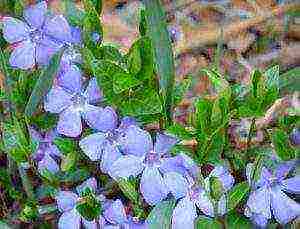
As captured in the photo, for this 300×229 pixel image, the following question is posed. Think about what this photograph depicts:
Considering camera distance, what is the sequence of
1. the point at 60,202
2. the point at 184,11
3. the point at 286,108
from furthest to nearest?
the point at 184,11 < the point at 286,108 < the point at 60,202

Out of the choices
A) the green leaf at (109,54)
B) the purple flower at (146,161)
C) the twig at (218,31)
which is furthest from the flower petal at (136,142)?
the twig at (218,31)

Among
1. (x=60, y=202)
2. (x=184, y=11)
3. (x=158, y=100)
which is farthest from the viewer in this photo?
(x=184, y=11)

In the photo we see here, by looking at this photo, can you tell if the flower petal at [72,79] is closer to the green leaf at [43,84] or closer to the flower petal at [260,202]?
the green leaf at [43,84]

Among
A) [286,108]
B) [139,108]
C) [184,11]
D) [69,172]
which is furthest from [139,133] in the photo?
[184,11]

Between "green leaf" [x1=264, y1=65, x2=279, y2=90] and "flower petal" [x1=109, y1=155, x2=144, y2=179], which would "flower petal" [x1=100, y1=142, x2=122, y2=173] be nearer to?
"flower petal" [x1=109, y1=155, x2=144, y2=179]

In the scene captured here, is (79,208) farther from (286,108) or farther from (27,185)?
(286,108)

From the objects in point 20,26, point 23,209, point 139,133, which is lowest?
point 23,209

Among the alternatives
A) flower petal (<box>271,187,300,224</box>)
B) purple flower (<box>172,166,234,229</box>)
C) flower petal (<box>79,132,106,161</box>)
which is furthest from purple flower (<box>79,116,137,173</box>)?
flower petal (<box>271,187,300,224</box>)

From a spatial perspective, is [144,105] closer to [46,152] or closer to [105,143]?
[105,143]
